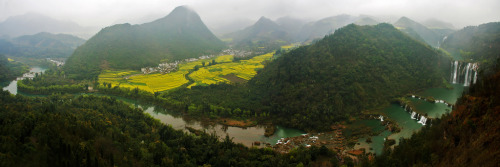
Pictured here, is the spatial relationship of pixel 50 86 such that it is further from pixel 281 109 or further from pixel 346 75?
pixel 346 75

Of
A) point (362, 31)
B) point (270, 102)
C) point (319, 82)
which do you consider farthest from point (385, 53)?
point (270, 102)

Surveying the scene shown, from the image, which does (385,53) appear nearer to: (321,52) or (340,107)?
(321,52)

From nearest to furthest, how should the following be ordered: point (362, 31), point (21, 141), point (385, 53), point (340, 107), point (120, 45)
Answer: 1. point (21, 141)
2. point (340, 107)
3. point (385, 53)
4. point (362, 31)
5. point (120, 45)

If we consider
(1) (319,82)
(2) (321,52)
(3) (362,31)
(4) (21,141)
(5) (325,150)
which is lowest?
(5) (325,150)

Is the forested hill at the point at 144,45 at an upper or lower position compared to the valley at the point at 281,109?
upper

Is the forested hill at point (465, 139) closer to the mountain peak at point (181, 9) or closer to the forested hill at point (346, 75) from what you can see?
the forested hill at point (346, 75)

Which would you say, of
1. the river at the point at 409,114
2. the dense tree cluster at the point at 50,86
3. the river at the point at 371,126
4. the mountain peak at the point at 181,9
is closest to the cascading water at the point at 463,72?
the river at the point at 409,114

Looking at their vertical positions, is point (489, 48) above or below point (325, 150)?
above
